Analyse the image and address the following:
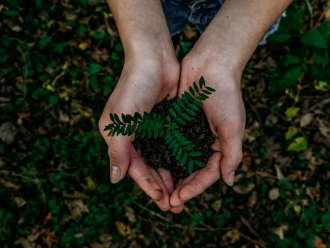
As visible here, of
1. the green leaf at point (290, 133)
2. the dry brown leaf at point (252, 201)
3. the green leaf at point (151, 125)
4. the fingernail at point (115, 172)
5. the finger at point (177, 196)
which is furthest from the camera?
the green leaf at point (290, 133)

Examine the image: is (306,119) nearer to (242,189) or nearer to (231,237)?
(242,189)

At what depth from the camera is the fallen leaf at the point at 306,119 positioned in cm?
409

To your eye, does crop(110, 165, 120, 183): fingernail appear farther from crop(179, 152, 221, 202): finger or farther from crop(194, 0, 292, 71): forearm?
crop(194, 0, 292, 71): forearm

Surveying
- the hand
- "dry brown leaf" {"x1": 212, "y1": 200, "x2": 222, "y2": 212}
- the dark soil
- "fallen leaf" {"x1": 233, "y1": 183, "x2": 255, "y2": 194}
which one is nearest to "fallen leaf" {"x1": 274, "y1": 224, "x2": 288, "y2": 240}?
"fallen leaf" {"x1": 233, "y1": 183, "x2": 255, "y2": 194}

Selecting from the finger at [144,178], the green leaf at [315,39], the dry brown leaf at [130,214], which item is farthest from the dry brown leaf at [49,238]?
the green leaf at [315,39]

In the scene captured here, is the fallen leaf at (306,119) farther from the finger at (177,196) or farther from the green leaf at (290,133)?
the finger at (177,196)

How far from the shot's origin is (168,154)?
259 cm

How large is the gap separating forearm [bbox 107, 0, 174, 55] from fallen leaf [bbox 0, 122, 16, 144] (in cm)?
257

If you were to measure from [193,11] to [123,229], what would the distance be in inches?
128

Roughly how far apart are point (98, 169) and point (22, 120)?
4.92 feet

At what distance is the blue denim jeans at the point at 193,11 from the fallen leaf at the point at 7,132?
9.75 ft

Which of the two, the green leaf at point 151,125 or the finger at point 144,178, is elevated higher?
the green leaf at point 151,125

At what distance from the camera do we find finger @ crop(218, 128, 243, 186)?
8.22 feet

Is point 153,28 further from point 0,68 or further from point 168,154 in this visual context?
point 0,68
